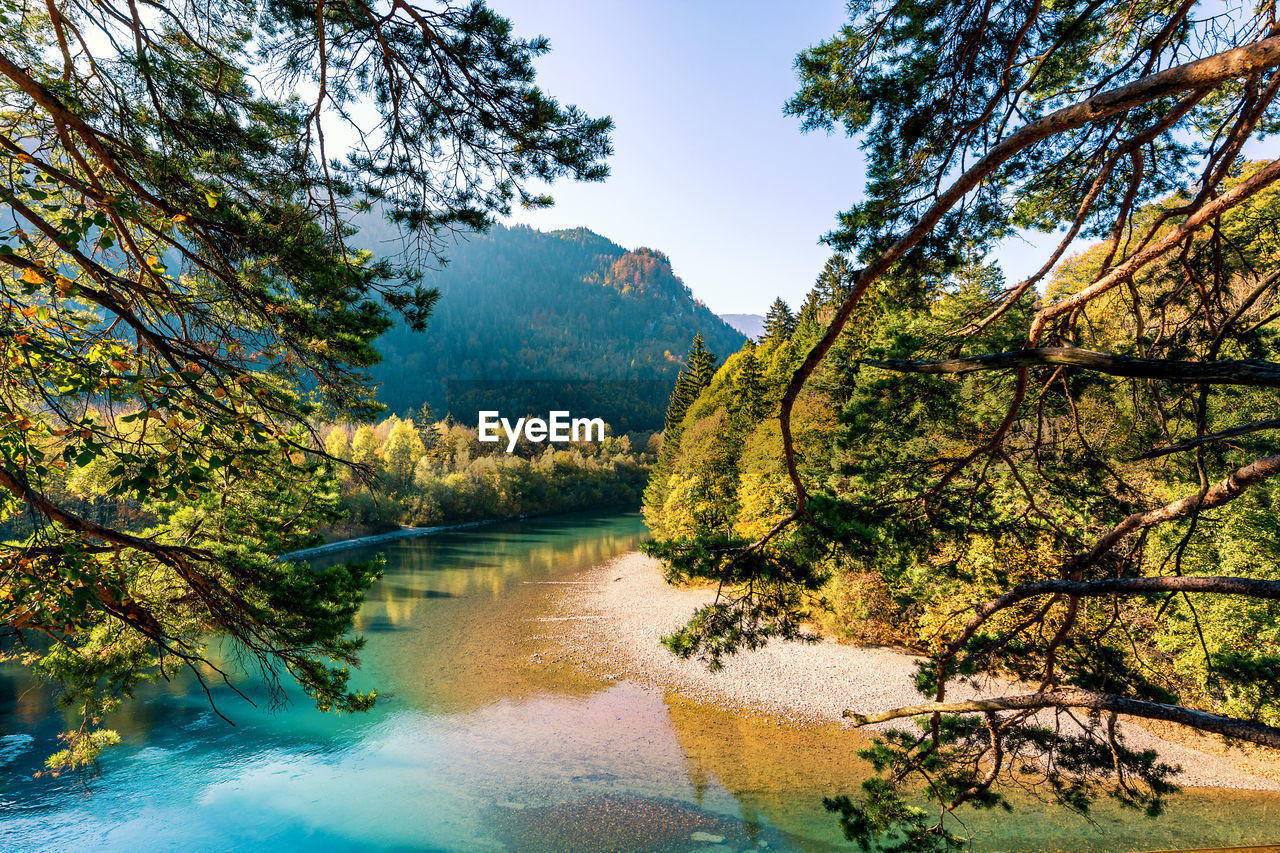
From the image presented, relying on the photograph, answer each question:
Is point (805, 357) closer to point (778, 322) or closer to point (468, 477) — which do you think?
point (778, 322)

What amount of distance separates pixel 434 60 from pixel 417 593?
66.6ft

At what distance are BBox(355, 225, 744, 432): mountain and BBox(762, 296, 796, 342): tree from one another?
148 ft

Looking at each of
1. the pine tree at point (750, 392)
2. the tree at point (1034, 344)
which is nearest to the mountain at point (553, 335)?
the pine tree at point (750, 392)

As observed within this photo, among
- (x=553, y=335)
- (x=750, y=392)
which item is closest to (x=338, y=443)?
(x=750, y=392)

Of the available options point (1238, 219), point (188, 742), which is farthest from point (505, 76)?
point (188, 742)

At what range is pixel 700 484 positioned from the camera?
2042cm

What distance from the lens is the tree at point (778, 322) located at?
25.6m

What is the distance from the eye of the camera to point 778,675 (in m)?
13.6

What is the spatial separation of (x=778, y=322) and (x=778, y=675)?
16.8 metres

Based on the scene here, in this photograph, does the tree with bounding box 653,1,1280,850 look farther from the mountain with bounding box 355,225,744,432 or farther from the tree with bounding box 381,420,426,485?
the mountain with bounding box 355,225,744,432

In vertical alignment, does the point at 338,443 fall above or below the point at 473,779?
above

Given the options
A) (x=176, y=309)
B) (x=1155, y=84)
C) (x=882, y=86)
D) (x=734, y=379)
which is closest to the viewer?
(x=1155, y=84)

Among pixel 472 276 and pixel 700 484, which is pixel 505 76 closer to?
pixel 700 484

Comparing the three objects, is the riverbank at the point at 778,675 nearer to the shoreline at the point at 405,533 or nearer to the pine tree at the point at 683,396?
the pine tree at the point at 683,396
